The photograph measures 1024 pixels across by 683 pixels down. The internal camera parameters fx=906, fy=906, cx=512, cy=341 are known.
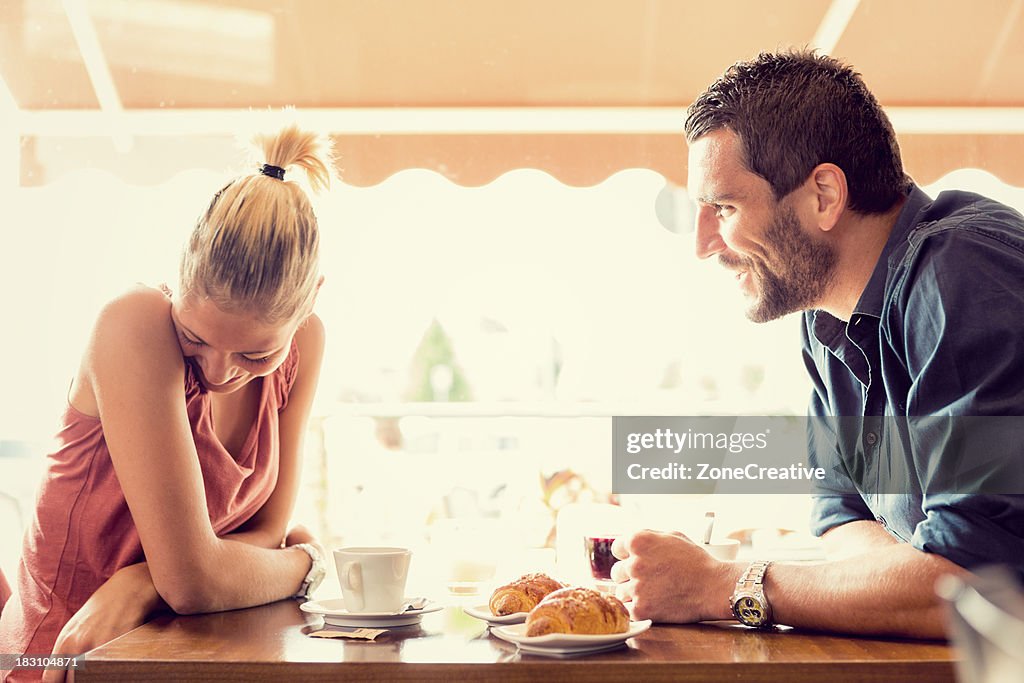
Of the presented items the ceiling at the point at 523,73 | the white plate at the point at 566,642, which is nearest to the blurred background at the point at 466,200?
the ceiling at the point at 523,73

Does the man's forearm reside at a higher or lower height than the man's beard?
lower

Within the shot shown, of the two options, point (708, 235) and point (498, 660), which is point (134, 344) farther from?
point (708, 235)

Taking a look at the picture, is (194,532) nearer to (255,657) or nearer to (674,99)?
(255,657)

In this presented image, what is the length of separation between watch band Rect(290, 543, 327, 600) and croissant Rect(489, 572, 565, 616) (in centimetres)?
35

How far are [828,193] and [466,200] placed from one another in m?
2.17

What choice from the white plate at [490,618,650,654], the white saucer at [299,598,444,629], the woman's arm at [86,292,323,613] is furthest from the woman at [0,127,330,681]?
the white plate at [490,618,650,654]

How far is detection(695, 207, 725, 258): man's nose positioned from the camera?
4.67ft

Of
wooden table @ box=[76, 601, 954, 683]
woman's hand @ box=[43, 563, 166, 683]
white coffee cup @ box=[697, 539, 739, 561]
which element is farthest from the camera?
white coffee cup @ box=[697, 539, 739, 561]

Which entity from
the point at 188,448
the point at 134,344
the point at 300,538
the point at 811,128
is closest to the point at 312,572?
the point at 300,538

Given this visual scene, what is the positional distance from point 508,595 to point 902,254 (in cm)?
64

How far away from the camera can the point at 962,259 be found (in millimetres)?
993

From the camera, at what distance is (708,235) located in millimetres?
1433

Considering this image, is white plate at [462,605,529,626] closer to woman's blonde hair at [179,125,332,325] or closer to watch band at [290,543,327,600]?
watch band at [290,543,327,600]

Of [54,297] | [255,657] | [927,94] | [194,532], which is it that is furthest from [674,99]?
[54,297]
